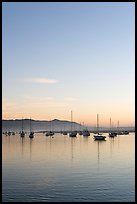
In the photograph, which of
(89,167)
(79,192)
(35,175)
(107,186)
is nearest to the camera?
(79,192)

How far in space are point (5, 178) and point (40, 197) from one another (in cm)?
400

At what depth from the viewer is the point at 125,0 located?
2.04m

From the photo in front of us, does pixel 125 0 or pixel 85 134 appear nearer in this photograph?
pixel 125 0

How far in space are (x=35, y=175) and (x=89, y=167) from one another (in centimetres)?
385

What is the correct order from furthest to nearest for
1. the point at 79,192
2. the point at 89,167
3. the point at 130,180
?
the point at 89,167 → the point at 130,180 → the point at 79,192

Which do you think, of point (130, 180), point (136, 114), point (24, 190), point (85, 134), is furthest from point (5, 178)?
point (85, 134)

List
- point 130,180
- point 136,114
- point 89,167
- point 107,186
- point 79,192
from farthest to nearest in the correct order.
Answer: point 89,167, point 130,180, point 107,186, point 79,192, point 136,114

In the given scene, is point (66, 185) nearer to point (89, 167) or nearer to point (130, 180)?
point (130, 180)

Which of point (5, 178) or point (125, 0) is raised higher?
point (125, 0)

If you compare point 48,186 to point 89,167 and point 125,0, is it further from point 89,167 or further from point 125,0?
point 125,0

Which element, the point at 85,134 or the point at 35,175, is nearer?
the point at 35,175

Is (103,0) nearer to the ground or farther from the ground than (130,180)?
farther from the ground

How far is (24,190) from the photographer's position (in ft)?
35.5

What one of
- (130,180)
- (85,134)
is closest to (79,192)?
(130,180)
